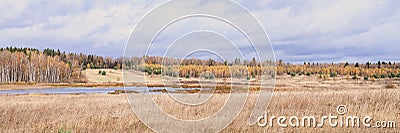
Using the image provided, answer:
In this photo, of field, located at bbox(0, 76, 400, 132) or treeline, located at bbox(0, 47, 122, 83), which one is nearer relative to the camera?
field, located at bbox(0, 76, 400, 132)

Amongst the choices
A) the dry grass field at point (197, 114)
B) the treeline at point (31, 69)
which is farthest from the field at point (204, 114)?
the treeline at point (31, 69)

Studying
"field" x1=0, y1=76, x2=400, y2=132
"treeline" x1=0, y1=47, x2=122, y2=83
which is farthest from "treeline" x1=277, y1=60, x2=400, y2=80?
"field" x1=0, y1=76, x2=400, y2=132

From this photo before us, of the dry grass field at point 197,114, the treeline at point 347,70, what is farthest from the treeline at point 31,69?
the dry grass field at point 197,114

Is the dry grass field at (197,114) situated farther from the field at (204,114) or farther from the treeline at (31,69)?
the treeline at (31,69)

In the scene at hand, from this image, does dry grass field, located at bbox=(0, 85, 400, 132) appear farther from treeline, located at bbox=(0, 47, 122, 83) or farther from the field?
treeline, located at bbox=(0, 47, 122, 83)

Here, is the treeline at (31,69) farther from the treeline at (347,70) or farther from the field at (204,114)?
the field at (204,114)

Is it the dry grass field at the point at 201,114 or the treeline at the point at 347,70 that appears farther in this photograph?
the treeline at the point at 347,70

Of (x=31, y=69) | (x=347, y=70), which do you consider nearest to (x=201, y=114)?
(x=31, y=69)

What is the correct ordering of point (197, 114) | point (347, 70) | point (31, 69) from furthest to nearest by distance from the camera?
point (347, 70) → point (31, 69) → point (197, 114)

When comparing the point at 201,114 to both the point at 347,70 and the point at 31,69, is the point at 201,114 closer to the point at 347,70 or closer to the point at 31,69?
the point at 31,69

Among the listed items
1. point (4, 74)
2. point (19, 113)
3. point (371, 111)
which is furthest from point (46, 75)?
point (371, 111)

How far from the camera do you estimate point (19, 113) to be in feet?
40.1

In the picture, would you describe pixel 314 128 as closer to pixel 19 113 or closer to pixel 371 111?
pixel 371 111

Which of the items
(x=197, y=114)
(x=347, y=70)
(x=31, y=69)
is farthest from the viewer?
(x=347, y=70)
